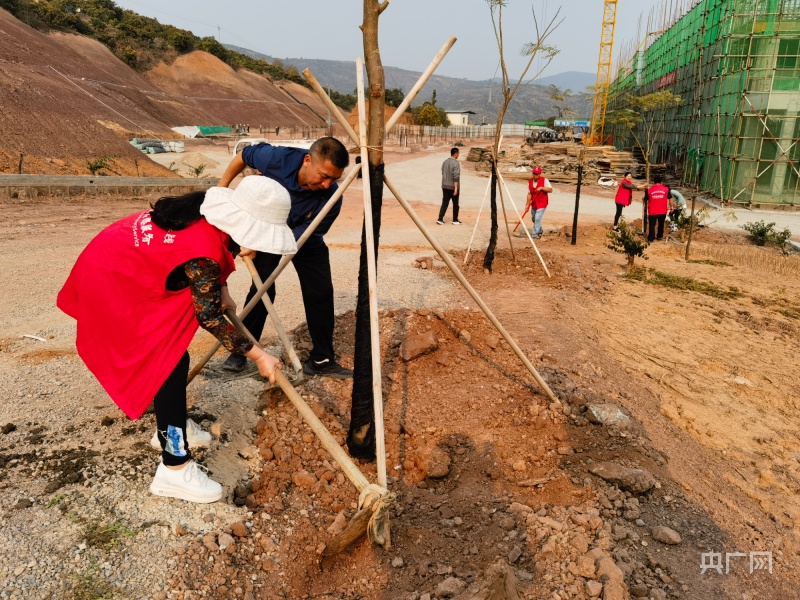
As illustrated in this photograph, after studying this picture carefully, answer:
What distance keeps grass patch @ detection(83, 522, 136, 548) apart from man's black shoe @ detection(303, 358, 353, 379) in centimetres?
170

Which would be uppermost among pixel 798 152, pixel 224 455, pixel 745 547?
pixel 798 152

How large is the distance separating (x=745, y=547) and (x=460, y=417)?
64.4 inches

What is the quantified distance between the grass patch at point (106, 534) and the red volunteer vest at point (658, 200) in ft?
34.1

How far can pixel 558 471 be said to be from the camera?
3.11 metres

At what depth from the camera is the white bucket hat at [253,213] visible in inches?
84.7

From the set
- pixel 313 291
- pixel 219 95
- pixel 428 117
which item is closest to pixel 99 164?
pixel 313 291

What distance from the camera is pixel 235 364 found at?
3.87m

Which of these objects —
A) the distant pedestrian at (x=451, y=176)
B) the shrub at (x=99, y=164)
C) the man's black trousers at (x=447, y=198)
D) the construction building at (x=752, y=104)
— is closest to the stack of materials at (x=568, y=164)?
the construction building at (x=752, y=104)

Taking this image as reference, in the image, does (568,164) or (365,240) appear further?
(568,164)

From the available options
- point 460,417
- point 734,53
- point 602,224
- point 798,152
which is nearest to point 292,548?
point 460,417

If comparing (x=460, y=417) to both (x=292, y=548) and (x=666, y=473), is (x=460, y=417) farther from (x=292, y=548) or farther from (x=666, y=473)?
(x=292, y=548)

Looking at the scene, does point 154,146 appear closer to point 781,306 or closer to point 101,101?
point 101,101

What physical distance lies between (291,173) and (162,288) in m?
1.38

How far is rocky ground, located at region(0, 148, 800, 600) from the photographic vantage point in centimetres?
227
